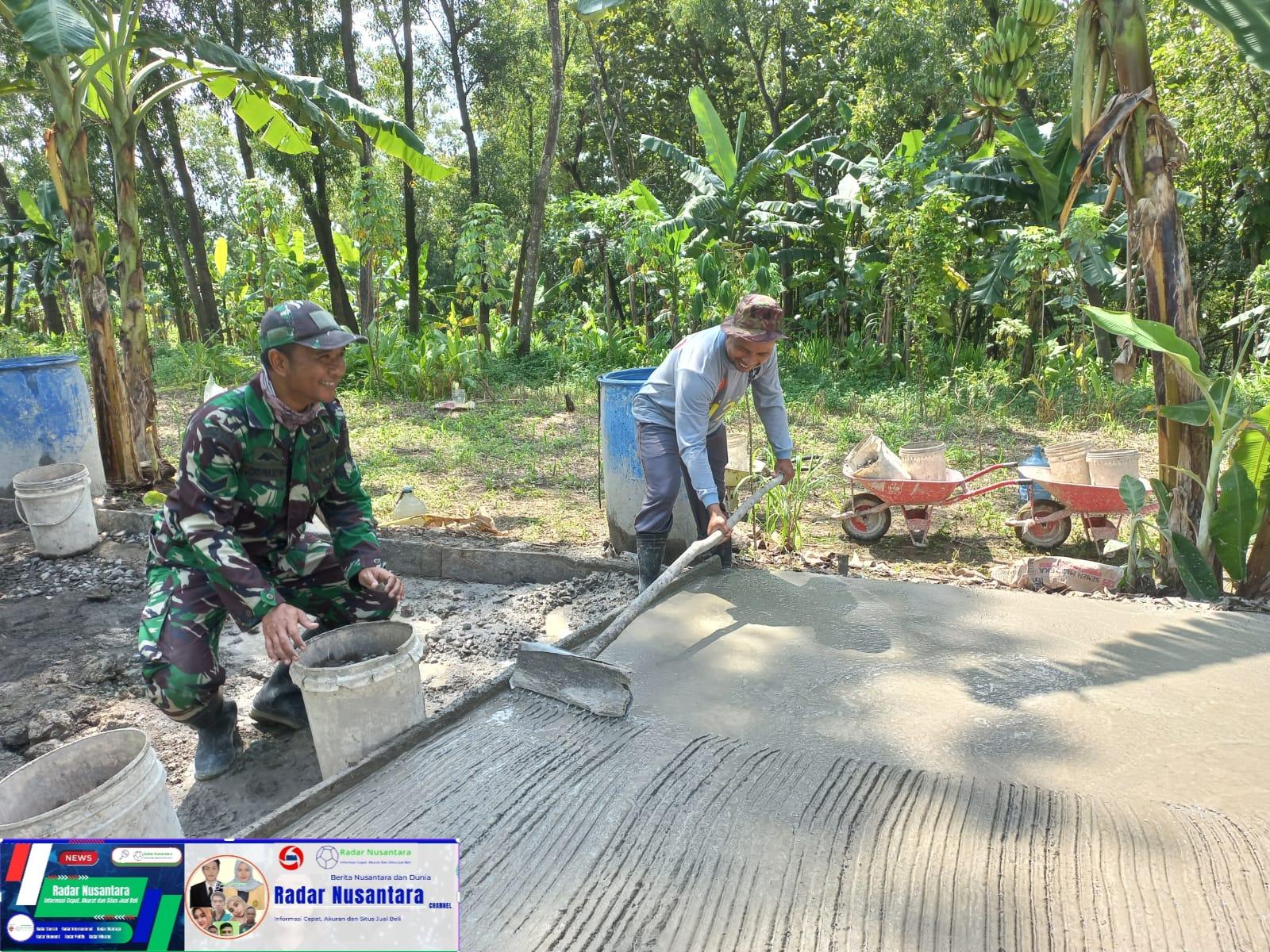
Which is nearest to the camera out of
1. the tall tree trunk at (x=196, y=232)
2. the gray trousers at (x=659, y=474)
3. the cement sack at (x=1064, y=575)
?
the gray trousers at (x=659, y=474)

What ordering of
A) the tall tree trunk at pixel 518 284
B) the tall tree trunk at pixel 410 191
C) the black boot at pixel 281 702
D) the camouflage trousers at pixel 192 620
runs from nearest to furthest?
the camouflage trousers at pixel 192 620 < the black boot at pixel 281 702 < the tall tree trunk at pixel 410 191 < the tall tree trunk at pixel 518 284

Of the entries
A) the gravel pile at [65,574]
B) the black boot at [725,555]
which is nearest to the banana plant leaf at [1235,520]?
the black boot at [725,555]

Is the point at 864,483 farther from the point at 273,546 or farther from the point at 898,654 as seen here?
the point at 273,546

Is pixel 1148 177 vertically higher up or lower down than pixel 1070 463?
higher up

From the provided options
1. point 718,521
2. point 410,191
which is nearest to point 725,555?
point 718,521

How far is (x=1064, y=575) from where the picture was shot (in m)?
4.32

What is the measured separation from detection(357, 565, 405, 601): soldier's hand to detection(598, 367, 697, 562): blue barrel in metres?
1.88

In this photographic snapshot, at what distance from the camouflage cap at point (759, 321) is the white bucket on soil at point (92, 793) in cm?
257

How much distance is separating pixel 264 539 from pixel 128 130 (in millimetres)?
4290

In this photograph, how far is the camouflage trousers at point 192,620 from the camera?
2.74 m

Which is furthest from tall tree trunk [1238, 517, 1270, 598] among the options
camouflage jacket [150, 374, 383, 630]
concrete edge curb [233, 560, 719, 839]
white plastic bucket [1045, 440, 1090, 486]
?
camouflage jacket [150, 374, 383, 630]

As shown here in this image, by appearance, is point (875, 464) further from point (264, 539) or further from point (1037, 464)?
point (264, 539)

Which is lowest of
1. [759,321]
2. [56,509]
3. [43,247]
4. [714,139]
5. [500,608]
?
[500,608]

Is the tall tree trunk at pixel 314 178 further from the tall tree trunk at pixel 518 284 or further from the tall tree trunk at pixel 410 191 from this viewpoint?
the tall tree trunk at pixel 518 284
